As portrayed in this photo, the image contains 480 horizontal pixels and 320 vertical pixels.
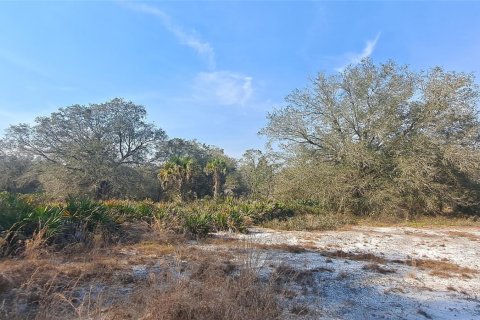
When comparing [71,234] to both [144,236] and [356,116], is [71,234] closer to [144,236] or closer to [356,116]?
[144,236]

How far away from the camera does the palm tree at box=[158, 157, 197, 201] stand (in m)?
25.2

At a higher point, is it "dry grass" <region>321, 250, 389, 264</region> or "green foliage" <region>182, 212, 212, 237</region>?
"green foliage" <region>182, 212, 212, 237</region>

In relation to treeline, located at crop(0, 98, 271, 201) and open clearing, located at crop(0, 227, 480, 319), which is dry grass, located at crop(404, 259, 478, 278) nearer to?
open clearing, located at crop(0, 227, 480, 319)

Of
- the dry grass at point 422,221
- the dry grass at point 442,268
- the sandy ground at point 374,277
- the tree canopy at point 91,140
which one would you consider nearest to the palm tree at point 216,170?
the tree canopy at point 91,140

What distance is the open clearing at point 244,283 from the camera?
3336 millimetres

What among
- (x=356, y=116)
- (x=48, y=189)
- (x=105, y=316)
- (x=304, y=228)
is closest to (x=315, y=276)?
(x=105, y=316)

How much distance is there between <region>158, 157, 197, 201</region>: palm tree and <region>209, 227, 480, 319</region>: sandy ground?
15683 millimetres

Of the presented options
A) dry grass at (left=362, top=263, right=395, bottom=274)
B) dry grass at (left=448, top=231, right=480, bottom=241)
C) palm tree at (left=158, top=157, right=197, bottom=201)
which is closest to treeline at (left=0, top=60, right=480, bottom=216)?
dry grass at (left=448, top=231, right=480, bottom=241)

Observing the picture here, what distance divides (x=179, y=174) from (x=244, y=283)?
21.9 meters

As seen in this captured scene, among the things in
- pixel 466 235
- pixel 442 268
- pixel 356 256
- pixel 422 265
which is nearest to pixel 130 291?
pixel 356 256

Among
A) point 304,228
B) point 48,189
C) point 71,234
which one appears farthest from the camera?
point 48,189

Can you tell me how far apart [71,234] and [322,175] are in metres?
13.1

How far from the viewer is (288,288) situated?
4.91m

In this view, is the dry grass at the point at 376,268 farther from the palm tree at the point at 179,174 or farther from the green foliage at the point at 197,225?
the palm tree at the point at 179,174
